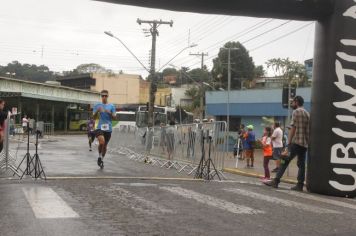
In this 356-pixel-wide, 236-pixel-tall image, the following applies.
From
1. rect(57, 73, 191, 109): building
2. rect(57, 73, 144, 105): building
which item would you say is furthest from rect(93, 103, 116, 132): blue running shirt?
rect(57, 73, 144, 105): building

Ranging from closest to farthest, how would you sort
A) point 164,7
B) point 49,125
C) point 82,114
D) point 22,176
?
1. point 164,7
2. point 22,176
3. point 49,125
4. point 82,114

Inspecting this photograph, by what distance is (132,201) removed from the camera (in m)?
7.93

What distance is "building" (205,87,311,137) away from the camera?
1683 inches

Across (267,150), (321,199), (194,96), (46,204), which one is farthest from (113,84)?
(46,204)

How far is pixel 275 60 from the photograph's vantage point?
64.2 m

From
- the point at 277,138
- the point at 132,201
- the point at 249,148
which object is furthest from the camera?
the point at 249,148

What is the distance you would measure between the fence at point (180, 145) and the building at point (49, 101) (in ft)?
90.0

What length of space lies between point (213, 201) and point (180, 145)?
29.2 feet

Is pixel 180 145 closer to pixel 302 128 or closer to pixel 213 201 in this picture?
pixel 302 128

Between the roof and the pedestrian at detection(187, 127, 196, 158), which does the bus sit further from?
the roof

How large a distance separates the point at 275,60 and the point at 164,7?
2197 inches

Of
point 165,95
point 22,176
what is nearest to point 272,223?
point 22,176

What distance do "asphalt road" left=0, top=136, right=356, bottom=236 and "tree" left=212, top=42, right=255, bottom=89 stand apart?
70.8 meters

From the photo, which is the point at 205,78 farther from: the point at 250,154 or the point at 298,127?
the point at 298,127
